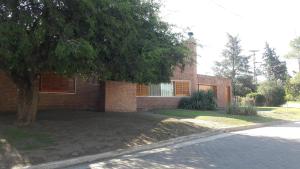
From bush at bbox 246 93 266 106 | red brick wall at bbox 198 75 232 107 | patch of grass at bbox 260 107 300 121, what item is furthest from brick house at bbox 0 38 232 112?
bush at bbox 246 93 266 106

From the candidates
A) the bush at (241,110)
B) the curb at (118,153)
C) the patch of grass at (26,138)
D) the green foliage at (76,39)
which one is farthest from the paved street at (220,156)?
the bush at (241,110)

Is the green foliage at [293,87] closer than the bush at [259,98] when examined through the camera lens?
No

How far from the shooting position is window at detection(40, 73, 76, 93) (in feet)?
70.9

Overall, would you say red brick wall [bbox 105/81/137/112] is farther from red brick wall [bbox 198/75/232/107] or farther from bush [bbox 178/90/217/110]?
red brick wall [bbox 198/75/232/107]

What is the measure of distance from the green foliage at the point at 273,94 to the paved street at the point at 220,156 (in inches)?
1313

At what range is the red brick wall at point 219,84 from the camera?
34.6 metres

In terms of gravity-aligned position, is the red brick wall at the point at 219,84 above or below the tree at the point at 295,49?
below

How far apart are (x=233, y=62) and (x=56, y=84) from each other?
67532 mm

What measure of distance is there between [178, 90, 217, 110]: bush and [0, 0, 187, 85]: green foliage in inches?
618

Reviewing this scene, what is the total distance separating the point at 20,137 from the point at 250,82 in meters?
68.3

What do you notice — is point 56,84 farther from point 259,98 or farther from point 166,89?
point 259,98

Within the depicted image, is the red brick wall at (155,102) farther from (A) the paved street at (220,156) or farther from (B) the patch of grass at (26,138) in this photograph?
(B) the patch of grass at (26,138)

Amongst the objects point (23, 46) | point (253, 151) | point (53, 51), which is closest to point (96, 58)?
point (53, 51)

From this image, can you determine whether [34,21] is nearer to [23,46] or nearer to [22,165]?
[23,46]
